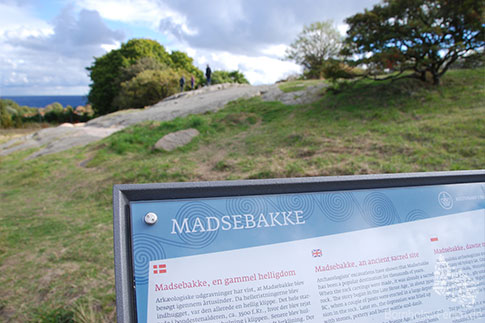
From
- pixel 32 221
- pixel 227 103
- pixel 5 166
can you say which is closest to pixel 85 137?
pixel 5 166

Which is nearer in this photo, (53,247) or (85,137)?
(53,247)

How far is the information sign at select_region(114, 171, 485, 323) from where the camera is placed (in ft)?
4.36

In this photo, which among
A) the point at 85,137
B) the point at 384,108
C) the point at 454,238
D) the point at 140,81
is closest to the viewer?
the point at 454,238

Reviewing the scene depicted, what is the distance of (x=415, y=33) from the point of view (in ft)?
30.1

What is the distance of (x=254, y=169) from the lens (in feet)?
20.0

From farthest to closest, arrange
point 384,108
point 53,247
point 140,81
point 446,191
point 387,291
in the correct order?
point 140,81
point 384,108
point 53,247
point 446,191
point 387,291

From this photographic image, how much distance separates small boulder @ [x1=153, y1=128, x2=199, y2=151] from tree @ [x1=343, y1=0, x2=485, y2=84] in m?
4.82

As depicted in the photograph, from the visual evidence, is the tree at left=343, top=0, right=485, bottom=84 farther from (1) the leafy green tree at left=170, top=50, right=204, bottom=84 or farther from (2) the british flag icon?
(1) the leafy green tree at left=170, top=50, right=204, bottom=84

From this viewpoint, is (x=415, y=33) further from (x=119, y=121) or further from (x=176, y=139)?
(x=119, y=121)

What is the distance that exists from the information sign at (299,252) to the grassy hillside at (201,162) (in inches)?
60.6

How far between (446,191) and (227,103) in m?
12.4

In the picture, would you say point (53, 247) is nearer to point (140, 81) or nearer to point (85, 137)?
point (85, 137)

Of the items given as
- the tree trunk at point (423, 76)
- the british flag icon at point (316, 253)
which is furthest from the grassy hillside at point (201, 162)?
the british flag icon at point (316, 253)

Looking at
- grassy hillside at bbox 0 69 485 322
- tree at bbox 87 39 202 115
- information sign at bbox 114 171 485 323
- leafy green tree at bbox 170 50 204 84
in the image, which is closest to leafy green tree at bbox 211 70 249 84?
leafy green tree at bbox 170 50 204 84
